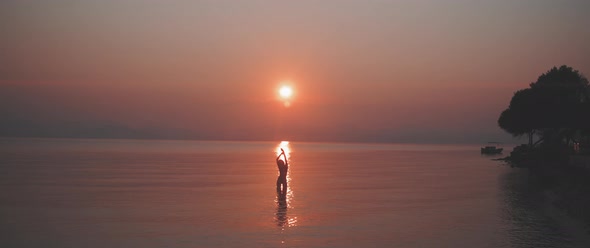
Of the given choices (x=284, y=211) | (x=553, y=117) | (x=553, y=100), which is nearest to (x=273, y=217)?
(x=284, y=211)

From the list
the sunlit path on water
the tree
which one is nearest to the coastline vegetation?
the tree

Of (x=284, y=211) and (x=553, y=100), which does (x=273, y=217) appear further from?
(x=553, y=100)

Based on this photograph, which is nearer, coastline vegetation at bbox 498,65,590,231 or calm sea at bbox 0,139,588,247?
calm sea at bbox 0,139,588,247

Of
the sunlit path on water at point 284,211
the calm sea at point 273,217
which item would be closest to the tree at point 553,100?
the calm sea at point 273,217

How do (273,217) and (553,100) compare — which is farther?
(553,100)

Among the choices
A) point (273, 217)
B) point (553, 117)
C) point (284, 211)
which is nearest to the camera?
point (273, 217)

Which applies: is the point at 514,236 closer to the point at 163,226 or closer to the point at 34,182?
the point at 163,226

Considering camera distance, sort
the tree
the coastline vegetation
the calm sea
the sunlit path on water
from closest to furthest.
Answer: the calm sea → the sunlit path on water → the coastline vegetation → the tree

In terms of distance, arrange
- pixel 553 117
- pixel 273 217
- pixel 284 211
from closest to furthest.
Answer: pixel 273 217 → pixel 284 211 → pixel 553 117

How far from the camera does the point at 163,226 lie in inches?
768

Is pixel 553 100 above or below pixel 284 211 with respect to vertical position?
above

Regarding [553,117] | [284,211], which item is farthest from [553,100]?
[284,211]

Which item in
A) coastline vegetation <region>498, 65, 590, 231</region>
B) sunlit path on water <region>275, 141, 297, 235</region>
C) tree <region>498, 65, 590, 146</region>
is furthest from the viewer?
tree <region>498, 65, 590, 146</region>

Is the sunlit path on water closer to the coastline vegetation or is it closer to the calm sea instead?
the calm sea
